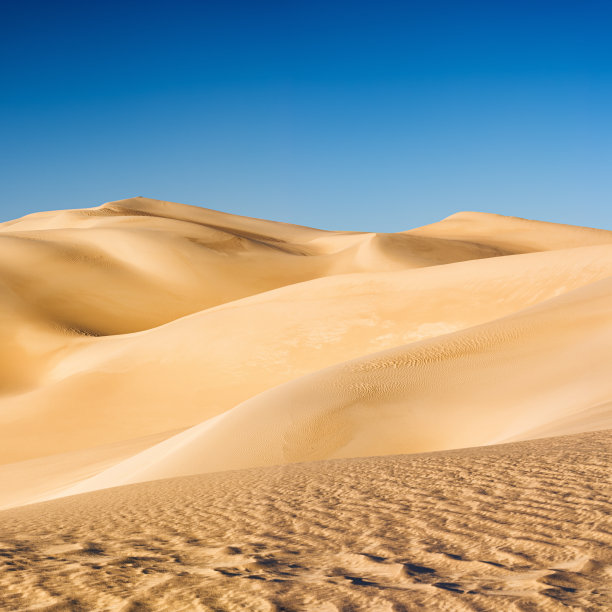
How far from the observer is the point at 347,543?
314 cm

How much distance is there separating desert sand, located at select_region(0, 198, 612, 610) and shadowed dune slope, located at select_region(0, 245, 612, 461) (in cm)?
8

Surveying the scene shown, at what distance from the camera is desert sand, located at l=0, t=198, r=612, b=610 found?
265 centimetres

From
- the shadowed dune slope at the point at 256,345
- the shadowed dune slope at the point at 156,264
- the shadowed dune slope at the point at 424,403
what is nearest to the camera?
the shadowed dune slope at the point at 424,403

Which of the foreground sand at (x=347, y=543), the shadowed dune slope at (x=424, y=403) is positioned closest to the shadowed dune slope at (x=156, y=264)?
the shadowed dune slope at (x=424, y=403)

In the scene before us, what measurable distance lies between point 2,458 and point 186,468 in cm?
1025

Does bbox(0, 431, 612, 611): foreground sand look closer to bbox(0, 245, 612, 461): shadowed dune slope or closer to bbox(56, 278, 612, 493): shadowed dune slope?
bbox(56, 278, 612, 493): shadowed dune slope

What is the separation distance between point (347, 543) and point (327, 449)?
6024 mm

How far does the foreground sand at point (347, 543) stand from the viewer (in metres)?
2.45

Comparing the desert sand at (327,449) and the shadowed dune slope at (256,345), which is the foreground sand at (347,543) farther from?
the shadowed dune slope at (256,345)

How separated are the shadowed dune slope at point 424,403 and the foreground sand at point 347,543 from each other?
291 cm

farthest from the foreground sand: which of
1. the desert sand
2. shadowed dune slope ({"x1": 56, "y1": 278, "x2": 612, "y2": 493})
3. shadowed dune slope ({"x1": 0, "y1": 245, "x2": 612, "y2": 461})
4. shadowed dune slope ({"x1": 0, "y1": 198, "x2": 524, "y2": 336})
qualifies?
shadowed dune slope ({"x1": 0, "y1": 198, "x2": 524, "y2": 336})

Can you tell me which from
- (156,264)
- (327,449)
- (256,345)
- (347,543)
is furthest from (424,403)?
(156,264)

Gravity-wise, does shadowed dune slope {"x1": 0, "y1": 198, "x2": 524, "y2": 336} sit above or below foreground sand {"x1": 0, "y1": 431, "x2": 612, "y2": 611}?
above

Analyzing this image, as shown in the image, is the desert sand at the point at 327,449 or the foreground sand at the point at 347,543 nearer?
the foreground sand at the point at 347,543
